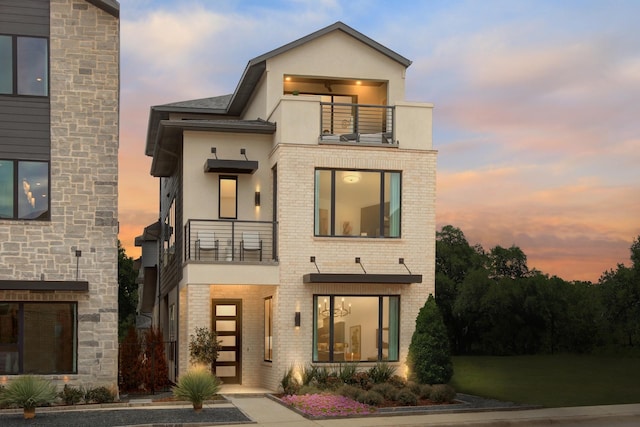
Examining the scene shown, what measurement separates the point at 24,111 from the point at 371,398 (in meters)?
11.2

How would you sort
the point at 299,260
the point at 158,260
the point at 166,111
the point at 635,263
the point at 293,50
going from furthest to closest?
the point at 635,263, the point at 158,260, the point at 166,111, the point at 293,50, the point at 299,260

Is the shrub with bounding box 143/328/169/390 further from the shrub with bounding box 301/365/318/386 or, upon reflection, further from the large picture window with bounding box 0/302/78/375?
the shrub with bounding box 301/365/318/386

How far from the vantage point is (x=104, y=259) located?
2172cm

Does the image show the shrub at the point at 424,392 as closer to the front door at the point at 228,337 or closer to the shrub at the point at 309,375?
the shrub at the point at 309,375

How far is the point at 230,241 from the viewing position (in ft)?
80.7

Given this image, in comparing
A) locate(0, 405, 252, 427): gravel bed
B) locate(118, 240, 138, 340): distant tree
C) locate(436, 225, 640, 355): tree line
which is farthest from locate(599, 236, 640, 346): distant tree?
locate(118, 240, 138, 340): distant tree

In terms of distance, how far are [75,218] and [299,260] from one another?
19.9 feet

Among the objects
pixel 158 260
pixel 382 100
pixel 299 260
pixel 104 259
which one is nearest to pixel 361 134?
pixel 382 100

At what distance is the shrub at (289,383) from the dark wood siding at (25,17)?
1082cm

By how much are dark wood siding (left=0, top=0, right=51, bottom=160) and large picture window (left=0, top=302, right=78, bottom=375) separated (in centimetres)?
385

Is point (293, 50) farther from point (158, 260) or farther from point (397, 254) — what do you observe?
point (158, 260)

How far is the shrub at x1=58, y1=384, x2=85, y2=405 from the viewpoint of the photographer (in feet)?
66.8

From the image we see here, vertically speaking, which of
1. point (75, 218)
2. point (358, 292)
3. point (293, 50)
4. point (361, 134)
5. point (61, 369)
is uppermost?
point (293, 50)

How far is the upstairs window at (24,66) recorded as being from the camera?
846 inches
